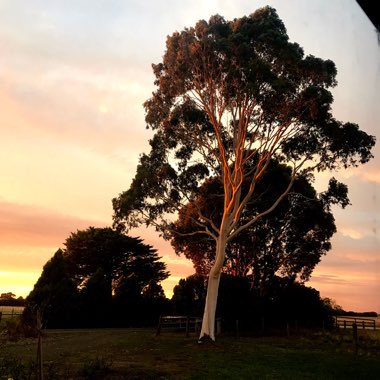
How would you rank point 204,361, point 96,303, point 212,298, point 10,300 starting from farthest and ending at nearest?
point 10,300 → point 96,303 → point 212,298 → point 204,361

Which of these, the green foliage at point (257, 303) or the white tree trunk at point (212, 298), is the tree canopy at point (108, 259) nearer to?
the green foliage at point (257, 303)

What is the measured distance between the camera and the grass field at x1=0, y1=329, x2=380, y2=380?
13.0 m

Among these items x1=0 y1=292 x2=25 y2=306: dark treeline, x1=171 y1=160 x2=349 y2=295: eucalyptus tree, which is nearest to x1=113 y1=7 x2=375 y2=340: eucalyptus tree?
x1=171 y1=160 x2=349 y2=295: eucalyptus tree

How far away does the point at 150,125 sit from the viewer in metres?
31.8

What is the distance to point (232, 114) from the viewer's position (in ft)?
94.3

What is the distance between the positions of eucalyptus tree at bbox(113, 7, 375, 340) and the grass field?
4927 mm

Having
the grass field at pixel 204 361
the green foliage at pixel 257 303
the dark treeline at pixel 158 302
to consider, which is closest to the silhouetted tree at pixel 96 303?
the dark treeline at pixel 158 302

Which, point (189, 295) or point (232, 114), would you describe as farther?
point (189, 295)

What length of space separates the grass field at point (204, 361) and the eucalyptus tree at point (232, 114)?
493 centimetres

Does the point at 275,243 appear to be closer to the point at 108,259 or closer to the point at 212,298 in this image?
the point at 212,298

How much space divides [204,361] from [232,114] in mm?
16353

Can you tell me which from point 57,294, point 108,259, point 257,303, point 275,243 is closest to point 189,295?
point 257,303

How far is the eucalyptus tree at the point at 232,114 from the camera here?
1061 inches

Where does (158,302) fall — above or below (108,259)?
below
